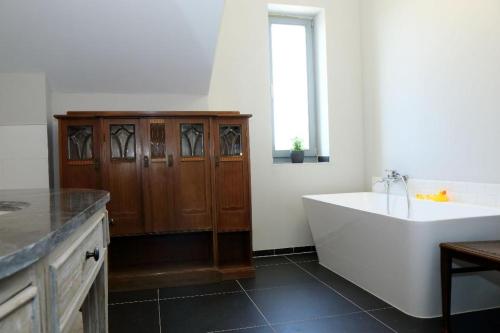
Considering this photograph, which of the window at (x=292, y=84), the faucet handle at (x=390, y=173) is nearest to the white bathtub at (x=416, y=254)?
the faucet handle at (x=390, y=173)

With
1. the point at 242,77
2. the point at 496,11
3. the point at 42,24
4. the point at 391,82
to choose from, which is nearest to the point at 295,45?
the point at 242,77

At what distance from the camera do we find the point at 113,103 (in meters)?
3.38

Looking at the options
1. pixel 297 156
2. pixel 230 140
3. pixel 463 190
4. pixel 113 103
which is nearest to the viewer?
pixel 463 190

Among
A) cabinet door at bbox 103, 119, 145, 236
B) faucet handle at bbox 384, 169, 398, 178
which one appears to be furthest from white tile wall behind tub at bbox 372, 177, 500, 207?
cabinet door at bbox 103, 119, 145, 236

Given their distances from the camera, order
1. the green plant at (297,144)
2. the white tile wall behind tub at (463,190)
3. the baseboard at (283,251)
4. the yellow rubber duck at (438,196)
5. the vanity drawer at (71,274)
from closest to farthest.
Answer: the vanity drawer at (71,274) → the white tile wall behind tub at (463,190) → the yellow rubber duck at (438,196) → the baseboard at (283,251) → the green plant at (297,144)

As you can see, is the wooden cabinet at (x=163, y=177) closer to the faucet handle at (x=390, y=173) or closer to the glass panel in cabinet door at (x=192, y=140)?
the glass panel in cabinet door at (x=192, y=140)

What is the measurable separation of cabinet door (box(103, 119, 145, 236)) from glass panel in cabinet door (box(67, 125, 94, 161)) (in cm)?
15

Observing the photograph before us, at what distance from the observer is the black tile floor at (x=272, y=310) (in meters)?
2.17

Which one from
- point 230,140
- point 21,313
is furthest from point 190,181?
point 21,313

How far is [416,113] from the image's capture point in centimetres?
324

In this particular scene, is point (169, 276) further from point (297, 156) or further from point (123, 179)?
point (297, 156)

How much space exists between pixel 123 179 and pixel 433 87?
8.73 ft

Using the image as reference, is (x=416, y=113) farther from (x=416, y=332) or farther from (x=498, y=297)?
(x=416, y=332)

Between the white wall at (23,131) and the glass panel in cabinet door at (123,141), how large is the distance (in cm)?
58
